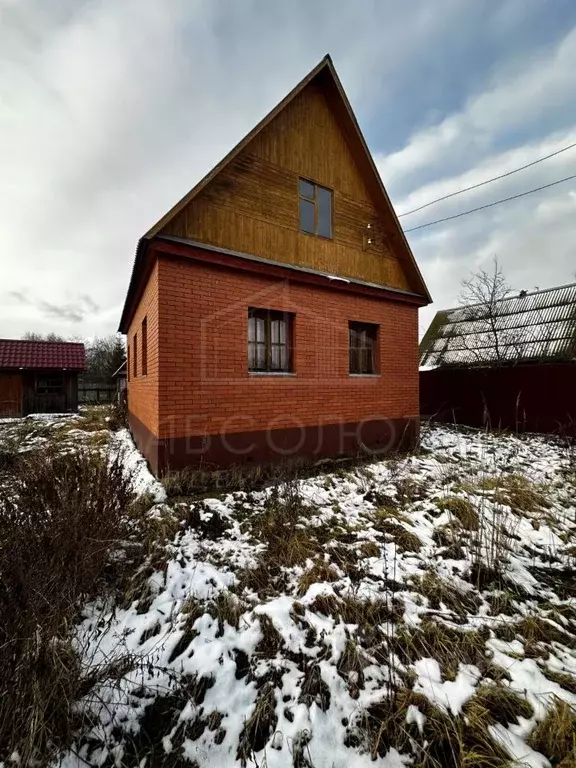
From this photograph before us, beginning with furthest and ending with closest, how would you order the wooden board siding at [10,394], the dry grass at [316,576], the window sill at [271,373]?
the wooden board siding at [10,394] → the window sill at [271,373] → the dry grass at [316,576]

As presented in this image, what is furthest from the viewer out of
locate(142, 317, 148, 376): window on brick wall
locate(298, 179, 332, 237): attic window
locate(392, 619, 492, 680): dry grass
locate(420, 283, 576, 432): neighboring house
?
locate(420, 283, 576, 432): neighboring house

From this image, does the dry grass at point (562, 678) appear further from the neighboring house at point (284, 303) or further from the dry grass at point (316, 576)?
the neighboring house at point (284, 303)

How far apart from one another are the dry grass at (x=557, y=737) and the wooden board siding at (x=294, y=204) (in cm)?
594

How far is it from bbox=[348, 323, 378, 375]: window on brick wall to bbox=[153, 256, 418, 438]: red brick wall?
0.19 metres

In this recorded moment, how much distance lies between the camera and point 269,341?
6.06 meters

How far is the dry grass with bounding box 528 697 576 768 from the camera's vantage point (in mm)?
1574

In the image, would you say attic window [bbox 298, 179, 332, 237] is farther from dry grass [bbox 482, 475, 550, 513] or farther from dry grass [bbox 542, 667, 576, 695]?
dry grass [bbox 542, 667, 576, 695]

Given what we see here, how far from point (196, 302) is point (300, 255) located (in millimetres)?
2321

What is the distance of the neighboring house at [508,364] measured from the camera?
8.91m

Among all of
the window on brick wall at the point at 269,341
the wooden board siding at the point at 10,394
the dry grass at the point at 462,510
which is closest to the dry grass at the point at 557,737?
the dry grass at the point at 462,510

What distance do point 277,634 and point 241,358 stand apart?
3.94 meters

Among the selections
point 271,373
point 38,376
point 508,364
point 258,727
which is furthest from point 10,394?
point 508,364

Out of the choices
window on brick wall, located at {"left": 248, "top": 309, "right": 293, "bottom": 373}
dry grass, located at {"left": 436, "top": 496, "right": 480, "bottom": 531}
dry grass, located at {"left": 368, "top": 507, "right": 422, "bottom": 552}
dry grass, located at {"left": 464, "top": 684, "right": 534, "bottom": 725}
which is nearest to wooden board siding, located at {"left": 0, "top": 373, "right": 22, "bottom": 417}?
window on brick wall, located at {"left": 248, "top": 309, "right": 293, "bottom": 373}

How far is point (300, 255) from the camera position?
248 inches
